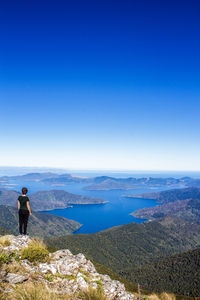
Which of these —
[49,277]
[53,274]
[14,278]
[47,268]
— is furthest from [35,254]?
[14,278]

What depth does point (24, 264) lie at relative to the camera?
8891 mm

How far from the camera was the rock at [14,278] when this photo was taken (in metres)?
6.95

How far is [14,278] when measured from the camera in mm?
7148

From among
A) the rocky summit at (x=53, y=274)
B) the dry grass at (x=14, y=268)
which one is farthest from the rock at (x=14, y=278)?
the dry grass at (x=14, y=268)

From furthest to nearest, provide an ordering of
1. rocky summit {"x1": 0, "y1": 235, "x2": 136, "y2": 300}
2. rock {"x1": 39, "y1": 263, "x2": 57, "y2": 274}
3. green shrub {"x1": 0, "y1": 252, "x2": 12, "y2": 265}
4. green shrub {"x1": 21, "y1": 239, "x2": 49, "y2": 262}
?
green shrub {"x1": 21, "y1": 239, "x2": 49, "y2": 262} → rock {"x1": 39, "y1": 263, "x2": 57, "y2": 274} → green shrub {"x1": 0, "y1": 252, "x2": 12, "y2": 265} → rocky summit {"x1": 0, "y1": 235, "x2": 136, "y2": 300}

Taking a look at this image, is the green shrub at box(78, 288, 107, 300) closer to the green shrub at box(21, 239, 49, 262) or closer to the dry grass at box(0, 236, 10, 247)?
the green shrub at box(21, 239, 49, 262)

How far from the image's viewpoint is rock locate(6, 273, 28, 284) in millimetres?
6953

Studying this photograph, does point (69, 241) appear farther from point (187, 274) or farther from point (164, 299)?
point (164, 299)

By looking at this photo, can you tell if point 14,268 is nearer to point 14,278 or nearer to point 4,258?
point 4,258

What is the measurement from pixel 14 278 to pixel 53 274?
2.18m

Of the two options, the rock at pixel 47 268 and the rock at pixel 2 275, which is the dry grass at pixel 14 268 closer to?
the rock at pixel 2 275

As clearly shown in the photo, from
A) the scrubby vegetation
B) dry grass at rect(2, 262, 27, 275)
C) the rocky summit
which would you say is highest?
dry grass at rect(2, 262, 27, 275)

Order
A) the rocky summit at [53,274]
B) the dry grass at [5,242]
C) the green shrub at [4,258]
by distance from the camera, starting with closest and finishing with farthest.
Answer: the rocky summit at [53,274], the green shrub at [4,258], the dry grass at [5,242]

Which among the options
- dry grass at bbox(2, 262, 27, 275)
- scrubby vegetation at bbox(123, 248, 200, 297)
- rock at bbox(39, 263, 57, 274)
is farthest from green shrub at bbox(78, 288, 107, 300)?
scrubby vegetation at bbox(123, 248, 200, 297)
